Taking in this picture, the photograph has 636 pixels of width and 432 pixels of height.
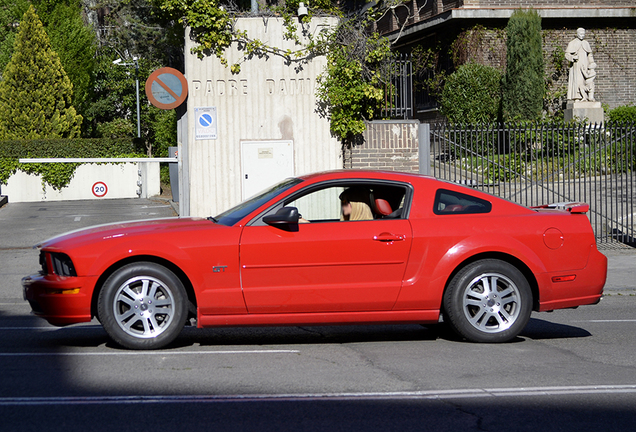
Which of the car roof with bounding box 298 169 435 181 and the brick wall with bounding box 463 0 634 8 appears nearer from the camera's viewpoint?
the car roof with bounding box 298 169 435 181

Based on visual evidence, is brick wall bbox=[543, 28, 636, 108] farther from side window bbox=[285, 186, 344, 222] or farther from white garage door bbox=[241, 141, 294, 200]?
side window bbox=[285, 186, 344, 222]

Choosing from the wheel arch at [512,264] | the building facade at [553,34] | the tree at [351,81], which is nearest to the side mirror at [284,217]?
the wheel arch at [512,264]

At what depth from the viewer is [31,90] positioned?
3397cm

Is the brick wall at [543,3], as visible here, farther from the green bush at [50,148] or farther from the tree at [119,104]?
the tree at [119,104]

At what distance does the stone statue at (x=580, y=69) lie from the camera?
25212 mm

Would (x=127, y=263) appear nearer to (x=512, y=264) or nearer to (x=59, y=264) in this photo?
(x=59, y=264)

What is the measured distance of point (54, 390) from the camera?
5355 mm

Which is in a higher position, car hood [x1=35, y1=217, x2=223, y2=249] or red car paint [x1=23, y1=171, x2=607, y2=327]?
car hood [x1=35, y1=217, x2=223, y2=249]

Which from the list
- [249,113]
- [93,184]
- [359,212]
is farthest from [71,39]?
[359,212]

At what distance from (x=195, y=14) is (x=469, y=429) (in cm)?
1165

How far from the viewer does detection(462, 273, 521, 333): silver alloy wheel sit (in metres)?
6.84

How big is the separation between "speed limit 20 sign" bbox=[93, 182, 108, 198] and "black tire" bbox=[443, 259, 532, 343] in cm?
2857

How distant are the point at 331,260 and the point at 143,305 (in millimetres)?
1634

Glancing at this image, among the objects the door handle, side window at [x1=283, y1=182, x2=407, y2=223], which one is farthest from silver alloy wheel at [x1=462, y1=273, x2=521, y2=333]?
side window at [x1=283, y1=182, x2=407, y2=223]
